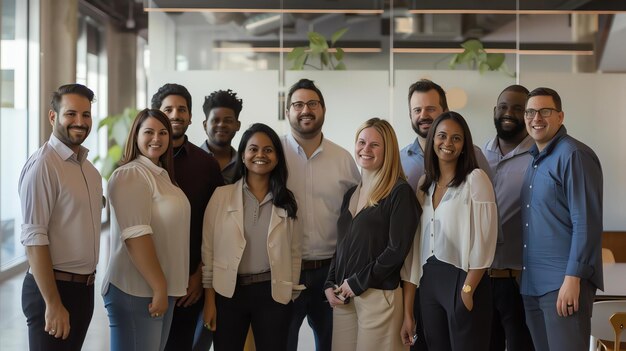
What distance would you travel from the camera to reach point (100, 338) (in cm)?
634

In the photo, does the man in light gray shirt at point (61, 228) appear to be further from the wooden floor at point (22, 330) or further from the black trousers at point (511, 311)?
the wooden floor at point (22, 330)

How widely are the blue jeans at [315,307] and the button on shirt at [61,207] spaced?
47.0 inches

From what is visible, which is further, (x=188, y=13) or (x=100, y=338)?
(x=188, y=13)

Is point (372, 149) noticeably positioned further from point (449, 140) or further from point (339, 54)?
point (339, 54)

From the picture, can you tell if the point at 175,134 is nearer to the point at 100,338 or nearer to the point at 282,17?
the point at 100,338

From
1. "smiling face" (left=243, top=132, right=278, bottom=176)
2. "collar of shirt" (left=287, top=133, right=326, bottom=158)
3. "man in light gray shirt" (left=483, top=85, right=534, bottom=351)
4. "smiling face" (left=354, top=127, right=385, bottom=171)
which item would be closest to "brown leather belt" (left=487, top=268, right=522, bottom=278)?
"man in light gray shirt" (left=483, top=85, right=534, bottom=351)

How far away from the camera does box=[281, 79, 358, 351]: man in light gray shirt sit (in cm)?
417

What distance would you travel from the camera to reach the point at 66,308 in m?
3.30

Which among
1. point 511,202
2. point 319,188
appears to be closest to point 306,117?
point 319,188

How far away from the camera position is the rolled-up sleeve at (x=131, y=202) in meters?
3.44

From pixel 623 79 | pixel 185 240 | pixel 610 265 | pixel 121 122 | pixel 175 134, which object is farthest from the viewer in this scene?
pixel 121 122

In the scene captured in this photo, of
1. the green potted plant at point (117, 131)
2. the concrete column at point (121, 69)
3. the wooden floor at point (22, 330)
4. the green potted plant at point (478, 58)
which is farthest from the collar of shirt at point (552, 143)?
the concrete column at point (121, 69)

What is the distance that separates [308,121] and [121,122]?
18.0 ft

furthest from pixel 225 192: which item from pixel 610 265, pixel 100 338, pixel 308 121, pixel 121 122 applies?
pixel 121 122
